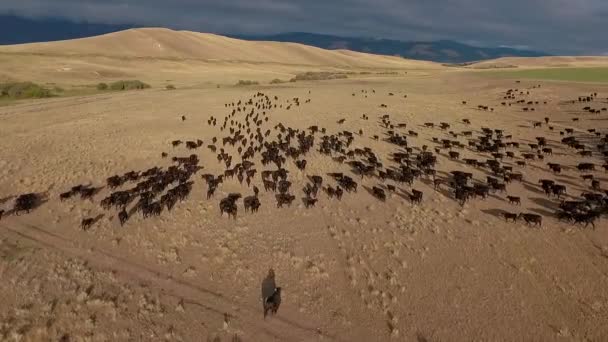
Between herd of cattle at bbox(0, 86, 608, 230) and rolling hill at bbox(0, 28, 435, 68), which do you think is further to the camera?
rolling hill at bbox(0, 28, 435, 68)

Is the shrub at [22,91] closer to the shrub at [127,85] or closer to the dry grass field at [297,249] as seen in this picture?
the shrub at [127,85]

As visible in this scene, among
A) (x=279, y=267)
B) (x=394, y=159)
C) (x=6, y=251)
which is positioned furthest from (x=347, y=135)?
(x=6, y=251)

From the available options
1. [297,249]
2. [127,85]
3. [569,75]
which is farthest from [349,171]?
[569,75]

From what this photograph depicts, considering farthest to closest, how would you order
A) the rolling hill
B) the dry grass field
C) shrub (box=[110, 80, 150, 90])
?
the rolling hill
shrub (box=[110, 80, 150, 90])
the dry grass field

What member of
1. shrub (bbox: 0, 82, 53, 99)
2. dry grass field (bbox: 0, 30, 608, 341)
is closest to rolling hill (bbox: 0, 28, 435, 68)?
shrub (bbox: 0, 82, 53, 99)

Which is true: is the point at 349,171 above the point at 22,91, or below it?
below

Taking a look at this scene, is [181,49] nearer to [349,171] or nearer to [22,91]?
[22,91]

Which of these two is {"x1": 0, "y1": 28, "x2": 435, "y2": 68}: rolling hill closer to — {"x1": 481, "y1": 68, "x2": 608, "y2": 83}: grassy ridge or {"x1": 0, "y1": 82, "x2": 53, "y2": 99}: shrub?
{"x1": 0, "y1": 82, "x2": 53, "y2": 99}: shrub
